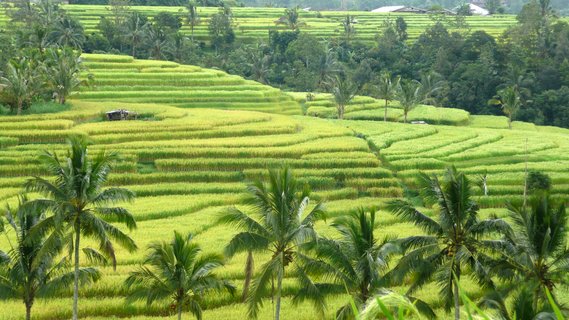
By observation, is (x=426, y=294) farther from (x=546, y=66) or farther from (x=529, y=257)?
(x=546, y=66)

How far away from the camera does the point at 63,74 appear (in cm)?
4278

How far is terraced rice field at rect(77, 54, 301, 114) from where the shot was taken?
163ft

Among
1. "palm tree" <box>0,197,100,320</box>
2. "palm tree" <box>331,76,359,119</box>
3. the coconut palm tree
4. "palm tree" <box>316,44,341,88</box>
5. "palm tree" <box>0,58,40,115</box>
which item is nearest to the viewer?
"palm tree" <box>0,197,100,320</box>

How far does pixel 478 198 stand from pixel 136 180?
544 inches

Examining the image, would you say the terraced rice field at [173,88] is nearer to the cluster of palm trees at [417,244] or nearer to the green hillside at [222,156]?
the green hillside at [222,156]

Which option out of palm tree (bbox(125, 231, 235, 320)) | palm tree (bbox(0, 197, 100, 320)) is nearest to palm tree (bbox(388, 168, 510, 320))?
palm tree (bbox(125, 231, 235, 320))

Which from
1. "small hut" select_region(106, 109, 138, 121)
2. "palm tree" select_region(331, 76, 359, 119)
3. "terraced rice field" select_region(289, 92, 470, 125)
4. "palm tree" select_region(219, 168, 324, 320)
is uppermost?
"palm tree" select_region(219, 168, 324, 320)

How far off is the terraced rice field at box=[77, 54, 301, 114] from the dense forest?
5740mm

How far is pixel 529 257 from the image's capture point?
52.3ft

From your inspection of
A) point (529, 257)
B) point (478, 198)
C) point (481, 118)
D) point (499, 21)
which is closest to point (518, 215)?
point (529, 257)

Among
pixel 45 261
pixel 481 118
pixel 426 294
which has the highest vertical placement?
pixel 45 261

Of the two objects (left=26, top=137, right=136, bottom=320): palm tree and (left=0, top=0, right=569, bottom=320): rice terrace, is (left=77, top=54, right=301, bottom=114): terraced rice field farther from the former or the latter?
(left=26, top=137, right=136, bottom=320): palm tree

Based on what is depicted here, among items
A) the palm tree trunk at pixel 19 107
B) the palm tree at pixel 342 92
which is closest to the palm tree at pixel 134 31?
the palm tree at pixel 342 92

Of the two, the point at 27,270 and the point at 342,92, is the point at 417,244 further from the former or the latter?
the point at 342,92
